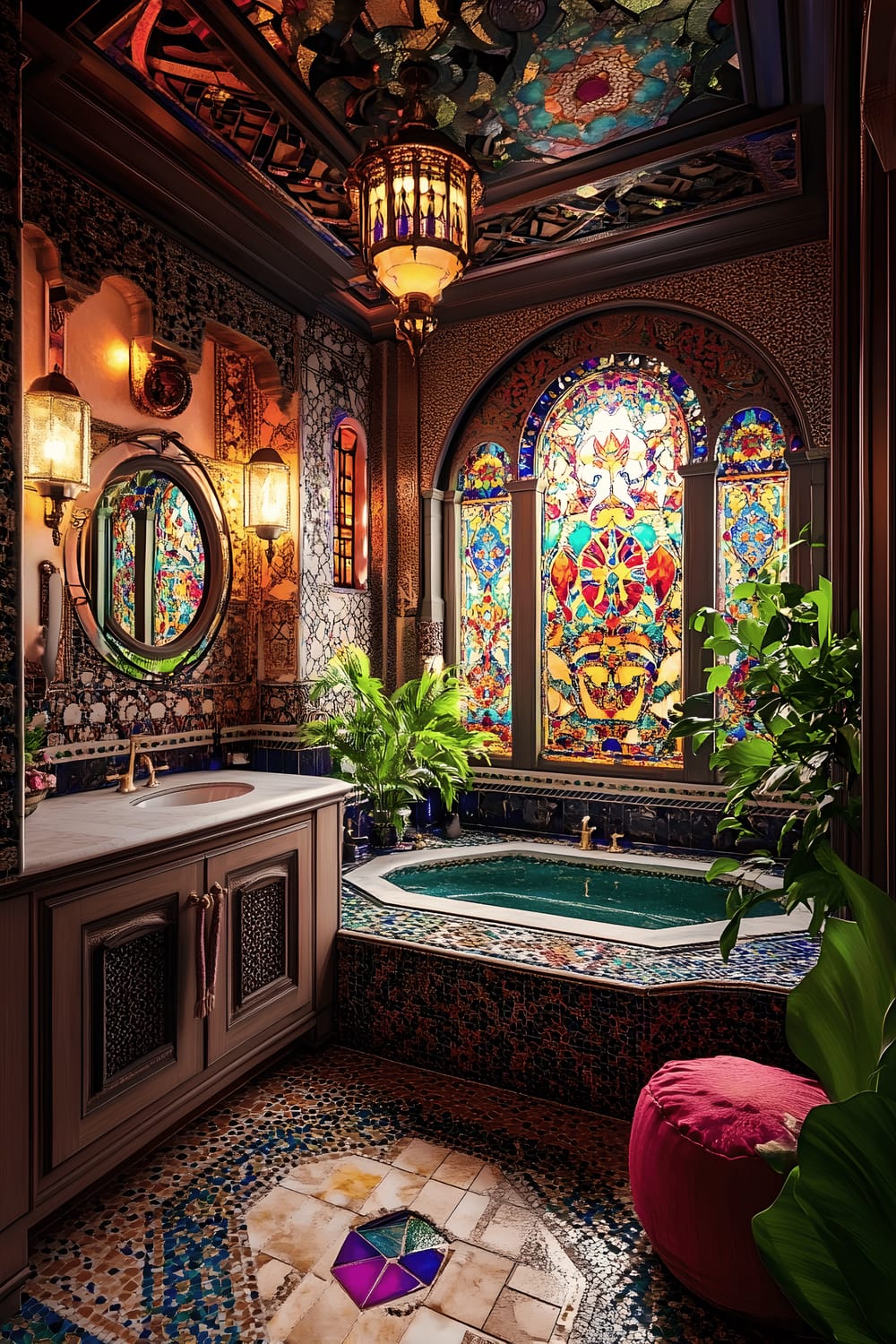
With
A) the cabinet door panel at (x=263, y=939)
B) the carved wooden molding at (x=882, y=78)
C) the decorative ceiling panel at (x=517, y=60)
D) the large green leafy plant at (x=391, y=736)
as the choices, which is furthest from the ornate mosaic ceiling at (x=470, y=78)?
the cabinet door panel at (x=263, y=939)

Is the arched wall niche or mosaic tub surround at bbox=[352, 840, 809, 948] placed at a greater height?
the arched wall niche

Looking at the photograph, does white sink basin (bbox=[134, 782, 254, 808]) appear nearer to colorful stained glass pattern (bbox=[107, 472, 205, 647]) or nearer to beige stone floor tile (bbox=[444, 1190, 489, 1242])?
colorful stained glass pattern (bbox=[107, 472, 205, 647])

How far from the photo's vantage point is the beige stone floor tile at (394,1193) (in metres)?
2.13

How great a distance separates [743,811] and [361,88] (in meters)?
2.69

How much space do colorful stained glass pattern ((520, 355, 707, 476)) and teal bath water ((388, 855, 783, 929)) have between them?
210cm

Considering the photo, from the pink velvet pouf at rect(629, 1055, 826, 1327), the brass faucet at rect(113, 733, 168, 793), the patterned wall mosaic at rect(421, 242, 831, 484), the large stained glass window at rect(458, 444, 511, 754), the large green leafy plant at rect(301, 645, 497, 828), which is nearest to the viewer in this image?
the pink velvet pouf at rect(629, 1055, 826, 1327)

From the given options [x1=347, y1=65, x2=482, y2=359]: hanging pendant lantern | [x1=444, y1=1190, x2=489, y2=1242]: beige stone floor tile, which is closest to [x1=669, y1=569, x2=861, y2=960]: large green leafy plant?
[x1=444, y1=1190, x2=489, y2=1242]: beige stone floor tile

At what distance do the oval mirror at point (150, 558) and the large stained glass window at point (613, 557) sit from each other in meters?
1.82

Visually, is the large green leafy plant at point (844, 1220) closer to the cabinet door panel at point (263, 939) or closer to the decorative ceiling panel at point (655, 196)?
the cabinet door panel at point (263, 939)

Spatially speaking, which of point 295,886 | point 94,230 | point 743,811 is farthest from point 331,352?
point 743,811

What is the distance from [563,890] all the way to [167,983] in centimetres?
204

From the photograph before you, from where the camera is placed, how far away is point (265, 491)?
3.75 m

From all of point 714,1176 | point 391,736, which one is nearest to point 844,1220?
point 714,1176

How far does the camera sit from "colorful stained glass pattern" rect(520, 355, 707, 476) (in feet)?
13.4
